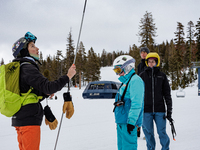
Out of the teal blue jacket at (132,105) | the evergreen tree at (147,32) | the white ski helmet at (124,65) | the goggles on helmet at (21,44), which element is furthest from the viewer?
the evergreen tree at (147,32)

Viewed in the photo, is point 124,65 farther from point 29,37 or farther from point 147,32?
point 147,32

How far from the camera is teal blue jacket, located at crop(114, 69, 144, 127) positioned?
2679 mm

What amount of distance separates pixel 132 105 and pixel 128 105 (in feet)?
Answer: 0.50

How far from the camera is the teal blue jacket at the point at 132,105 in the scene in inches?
105

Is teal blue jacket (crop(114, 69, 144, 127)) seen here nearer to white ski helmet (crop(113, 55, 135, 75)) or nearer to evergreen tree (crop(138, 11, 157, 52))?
white ski helmet (crop(113, 55, 135, 75))

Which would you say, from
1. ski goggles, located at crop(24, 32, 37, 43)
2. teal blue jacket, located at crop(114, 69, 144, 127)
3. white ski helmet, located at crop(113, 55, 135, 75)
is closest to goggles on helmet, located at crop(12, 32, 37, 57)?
ski goggles, located at crop(24, 32, 37, 43)

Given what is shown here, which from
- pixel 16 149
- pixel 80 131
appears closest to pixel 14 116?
pixel 16 149

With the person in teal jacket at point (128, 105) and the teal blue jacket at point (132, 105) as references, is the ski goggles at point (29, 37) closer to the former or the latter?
the person in teal jacket at point (128, 105)

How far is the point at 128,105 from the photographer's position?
2.87 metres

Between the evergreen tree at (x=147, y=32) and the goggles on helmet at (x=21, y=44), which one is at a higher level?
the evergreen tree at (x=147, y=32)

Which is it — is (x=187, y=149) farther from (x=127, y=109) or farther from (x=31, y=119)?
(x=31, y=119)

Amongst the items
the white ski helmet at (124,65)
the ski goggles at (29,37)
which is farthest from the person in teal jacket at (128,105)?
the ski goggles at (29,37)

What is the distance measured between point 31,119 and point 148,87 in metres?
Answer: 2.70

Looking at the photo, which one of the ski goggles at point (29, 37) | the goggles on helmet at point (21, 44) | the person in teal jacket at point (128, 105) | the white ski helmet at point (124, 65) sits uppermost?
the ski goggles at point (29, 37)
